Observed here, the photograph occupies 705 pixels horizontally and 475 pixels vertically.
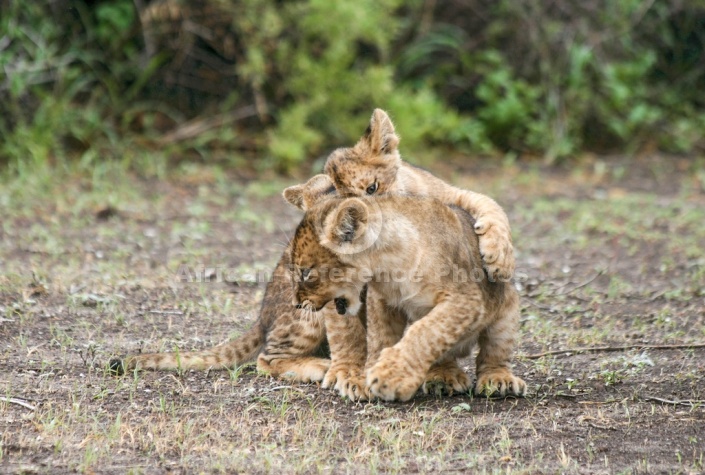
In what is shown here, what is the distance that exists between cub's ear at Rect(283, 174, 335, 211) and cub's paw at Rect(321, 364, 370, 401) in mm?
1051

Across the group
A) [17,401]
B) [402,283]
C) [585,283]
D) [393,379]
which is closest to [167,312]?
[17,401]

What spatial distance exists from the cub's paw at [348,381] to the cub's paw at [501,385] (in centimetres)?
58

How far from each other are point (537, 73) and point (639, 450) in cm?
927

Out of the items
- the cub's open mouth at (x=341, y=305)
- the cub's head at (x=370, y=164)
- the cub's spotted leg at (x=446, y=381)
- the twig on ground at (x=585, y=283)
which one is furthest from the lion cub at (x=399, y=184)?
the twig on ground at (x=585, y=283)

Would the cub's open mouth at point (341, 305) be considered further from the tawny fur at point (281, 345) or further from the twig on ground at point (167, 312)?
the twig on ground at point (167, 312)

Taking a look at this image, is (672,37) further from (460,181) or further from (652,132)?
(460,181)

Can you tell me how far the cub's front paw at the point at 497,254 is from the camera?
5.15 metres

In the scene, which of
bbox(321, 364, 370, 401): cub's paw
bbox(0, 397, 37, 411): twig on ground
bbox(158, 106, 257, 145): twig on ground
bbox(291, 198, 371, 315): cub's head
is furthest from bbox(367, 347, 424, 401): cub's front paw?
bbox(158, 106, 257, 145): twig on ground

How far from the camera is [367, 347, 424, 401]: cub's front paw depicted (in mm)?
4598

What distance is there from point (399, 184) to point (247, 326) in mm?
1257

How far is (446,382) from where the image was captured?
4.97 meters

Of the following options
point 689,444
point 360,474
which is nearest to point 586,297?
point 689,444

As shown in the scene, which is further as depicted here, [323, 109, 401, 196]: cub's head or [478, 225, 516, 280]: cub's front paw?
[323, 109, 401, 196]: cub's head

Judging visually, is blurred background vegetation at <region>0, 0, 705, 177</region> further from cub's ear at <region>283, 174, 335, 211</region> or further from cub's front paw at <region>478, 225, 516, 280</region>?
cub's front paw at <region>478, 225, 516, 280</region>
